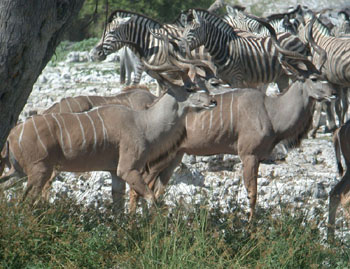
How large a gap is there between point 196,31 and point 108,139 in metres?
4.26

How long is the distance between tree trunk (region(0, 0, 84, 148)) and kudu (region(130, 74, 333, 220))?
2.73 meters

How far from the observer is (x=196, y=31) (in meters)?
9.94

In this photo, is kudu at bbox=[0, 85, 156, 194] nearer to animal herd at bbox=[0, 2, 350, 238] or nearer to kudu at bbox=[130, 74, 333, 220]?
animal herd at bbox=[0, 2, 350, 238]

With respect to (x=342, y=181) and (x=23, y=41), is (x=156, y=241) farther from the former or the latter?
(x=342, y=181)

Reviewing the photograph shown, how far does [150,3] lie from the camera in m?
20.0

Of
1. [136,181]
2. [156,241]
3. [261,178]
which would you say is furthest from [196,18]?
[156,241]

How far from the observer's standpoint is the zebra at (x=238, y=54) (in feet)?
32.6

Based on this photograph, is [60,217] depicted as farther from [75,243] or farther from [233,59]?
[233,59]

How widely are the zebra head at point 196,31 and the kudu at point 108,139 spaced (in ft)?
11.5

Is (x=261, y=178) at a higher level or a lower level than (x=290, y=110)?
lower

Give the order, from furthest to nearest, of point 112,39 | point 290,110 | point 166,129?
1. point 112,39
2. point 290,110
3. point 166,129

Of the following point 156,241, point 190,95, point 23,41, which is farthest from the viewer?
point 190,95

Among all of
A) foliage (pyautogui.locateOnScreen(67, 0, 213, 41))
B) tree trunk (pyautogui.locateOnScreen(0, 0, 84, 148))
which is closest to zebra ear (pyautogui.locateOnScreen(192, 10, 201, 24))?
tree trunk (pyautogui.locateOnScreen(0, 0, 84, 148))

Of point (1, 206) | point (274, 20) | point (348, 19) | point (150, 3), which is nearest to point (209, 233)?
point (1, 206)
